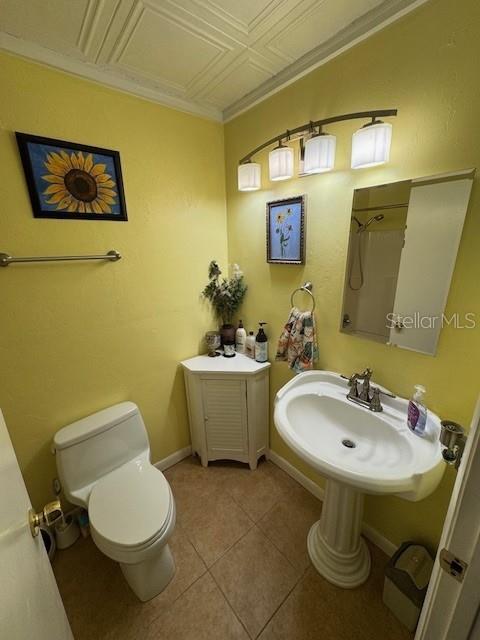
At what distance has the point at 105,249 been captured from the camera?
1.38 m

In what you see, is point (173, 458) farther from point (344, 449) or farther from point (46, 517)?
point (46, 517)

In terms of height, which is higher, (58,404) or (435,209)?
(435,209)

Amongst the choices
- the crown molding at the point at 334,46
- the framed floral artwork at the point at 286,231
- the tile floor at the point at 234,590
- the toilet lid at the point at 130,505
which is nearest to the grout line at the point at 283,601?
the tile floor at the point at 234,590

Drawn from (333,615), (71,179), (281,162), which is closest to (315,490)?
(333,615)

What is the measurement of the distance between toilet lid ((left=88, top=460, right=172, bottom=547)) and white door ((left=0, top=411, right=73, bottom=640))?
34 centimetres

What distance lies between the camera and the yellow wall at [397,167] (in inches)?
33.8

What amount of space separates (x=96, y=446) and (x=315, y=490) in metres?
1.31

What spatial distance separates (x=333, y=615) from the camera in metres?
1.12

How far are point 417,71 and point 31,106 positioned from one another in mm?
1501

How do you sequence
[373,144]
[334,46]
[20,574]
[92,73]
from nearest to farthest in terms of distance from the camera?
[20,574]
[373,144]
[334,46]
[92,73]

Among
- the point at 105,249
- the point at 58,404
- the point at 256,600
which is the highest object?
the point at 105,249

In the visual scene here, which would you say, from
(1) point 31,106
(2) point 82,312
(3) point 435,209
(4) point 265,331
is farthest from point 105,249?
(3) point 435,209

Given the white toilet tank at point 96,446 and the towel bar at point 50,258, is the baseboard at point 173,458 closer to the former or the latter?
the white toilet tank at point 96,446

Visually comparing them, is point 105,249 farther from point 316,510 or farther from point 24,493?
point 316,510
